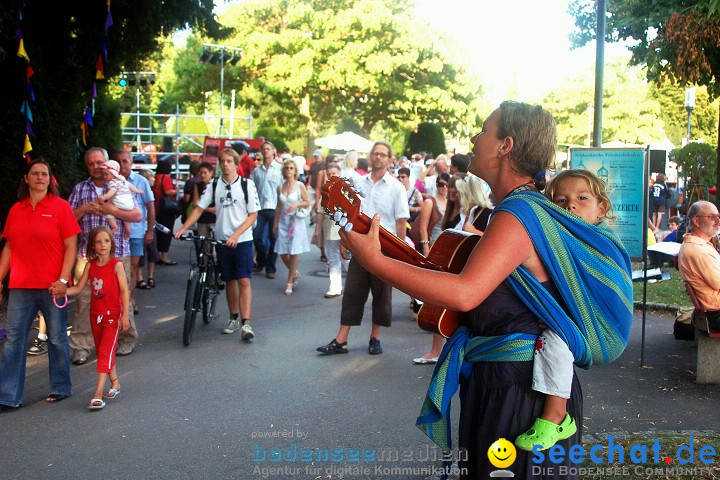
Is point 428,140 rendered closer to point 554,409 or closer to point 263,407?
point 263,407

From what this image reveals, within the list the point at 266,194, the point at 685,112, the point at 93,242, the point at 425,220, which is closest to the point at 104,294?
the point at 93,242

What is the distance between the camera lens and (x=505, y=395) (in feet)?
9.11

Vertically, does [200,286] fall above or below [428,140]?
below

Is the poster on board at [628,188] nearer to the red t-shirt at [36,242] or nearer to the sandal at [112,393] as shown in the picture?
the sandal at [112,393]

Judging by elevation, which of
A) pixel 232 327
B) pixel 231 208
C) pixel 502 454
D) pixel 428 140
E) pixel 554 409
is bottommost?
pixel 232 327

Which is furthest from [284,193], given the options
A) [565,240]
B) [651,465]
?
[565,240]

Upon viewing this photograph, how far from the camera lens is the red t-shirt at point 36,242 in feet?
21.0

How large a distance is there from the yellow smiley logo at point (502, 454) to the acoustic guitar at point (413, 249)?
44cm

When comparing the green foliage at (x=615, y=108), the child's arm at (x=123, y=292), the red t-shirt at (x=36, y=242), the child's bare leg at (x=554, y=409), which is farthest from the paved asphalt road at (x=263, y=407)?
the green foliage at (x=615, y=108)

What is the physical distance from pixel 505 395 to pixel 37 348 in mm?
6729

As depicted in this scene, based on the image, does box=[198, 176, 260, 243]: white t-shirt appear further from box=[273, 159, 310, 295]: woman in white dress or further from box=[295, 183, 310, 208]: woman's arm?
box=[295, 183, 310, 208]: woman's arm

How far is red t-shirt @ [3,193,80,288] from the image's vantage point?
21.0ft

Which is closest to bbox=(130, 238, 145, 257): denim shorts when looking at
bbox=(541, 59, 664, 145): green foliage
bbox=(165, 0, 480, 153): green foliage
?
bbox=(165, 0, 480, 153): green foliage

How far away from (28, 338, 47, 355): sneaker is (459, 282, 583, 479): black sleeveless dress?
6546 millimetres
